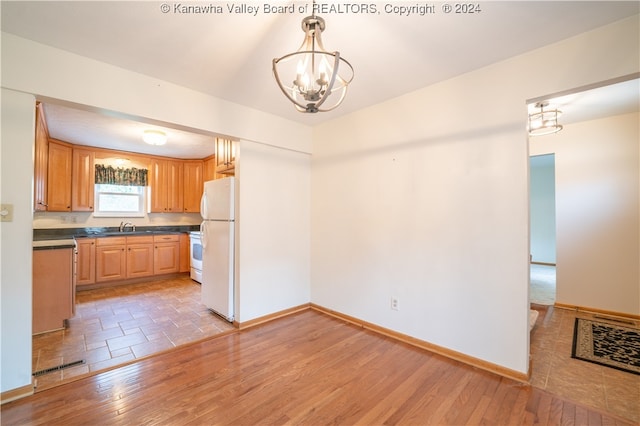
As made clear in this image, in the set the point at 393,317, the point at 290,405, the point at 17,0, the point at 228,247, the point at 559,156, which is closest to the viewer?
the point at 17,0

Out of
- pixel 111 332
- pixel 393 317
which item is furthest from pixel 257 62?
pixel 111 332

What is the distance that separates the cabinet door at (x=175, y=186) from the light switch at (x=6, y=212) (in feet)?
12.8

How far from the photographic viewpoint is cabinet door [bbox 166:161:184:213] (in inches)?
221

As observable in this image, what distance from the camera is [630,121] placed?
334 centimetres

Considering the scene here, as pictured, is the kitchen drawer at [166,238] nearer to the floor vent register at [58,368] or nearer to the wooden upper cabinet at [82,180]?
the wooden upper cabinet at [82,180]

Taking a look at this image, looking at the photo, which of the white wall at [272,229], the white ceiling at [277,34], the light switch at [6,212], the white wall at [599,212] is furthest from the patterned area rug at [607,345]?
the light switch at [6,212]

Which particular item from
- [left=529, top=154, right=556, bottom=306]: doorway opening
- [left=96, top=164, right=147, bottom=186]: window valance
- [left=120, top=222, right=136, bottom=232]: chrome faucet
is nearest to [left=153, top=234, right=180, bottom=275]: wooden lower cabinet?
[left=120, top=222, right=136, bottom=232]: chrome faucet

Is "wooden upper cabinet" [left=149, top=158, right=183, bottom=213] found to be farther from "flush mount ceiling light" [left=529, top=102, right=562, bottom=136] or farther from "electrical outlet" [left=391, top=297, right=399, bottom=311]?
"flush mount ceiling light" [left=529, top=102, right=562, bottom=136]

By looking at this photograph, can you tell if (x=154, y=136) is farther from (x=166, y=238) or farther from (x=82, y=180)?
(x=166, y=238)

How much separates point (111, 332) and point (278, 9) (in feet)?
→ 11.4

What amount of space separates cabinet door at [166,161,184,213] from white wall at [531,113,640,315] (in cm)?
658

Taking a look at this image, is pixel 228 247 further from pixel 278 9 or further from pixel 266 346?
pixel 278 9

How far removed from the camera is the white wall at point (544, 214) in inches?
287

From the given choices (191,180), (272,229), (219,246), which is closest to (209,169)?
(191,180)
